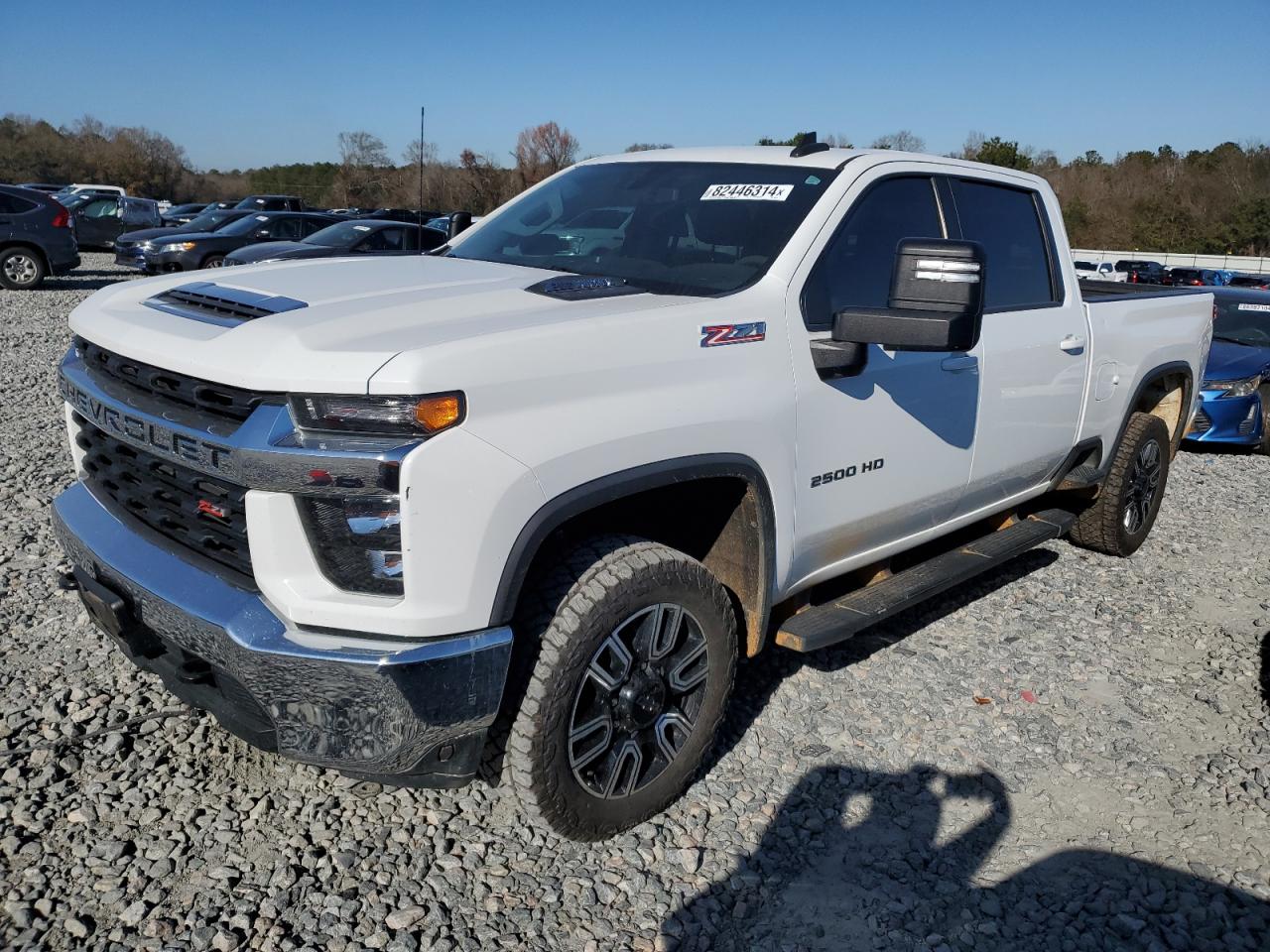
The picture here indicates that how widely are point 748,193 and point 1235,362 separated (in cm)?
814

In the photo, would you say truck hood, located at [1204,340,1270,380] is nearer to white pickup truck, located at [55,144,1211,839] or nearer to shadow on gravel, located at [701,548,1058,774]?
shadow on gravel, located at [701,548,1058,774]

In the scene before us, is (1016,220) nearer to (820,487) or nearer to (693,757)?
(820,487)

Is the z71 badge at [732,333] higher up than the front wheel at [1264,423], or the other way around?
the z71 badge at [732,333]

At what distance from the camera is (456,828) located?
3043mm

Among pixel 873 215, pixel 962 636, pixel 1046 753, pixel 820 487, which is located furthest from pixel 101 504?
pixel 962 636

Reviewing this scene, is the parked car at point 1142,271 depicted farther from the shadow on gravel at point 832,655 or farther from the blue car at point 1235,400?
the shadow on gravel at point 832,655

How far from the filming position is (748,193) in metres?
3.57

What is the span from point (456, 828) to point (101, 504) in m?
1.42

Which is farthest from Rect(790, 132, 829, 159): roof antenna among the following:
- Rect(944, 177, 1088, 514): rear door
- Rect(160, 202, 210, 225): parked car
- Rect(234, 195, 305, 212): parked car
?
Rect(234, 195, 305, 212): parked car

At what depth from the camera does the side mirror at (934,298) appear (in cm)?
288

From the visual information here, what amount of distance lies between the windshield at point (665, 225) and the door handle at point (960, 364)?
78cm

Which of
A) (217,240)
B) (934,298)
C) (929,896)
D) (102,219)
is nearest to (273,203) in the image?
(102,219)

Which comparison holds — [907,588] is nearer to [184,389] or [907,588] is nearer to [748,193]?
[748,193]

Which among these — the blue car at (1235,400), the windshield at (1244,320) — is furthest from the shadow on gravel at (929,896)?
the windshield at (1244,320)
